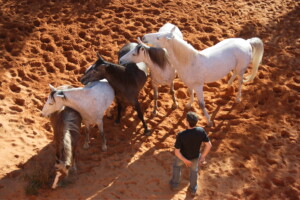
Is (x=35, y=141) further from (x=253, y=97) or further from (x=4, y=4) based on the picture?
(x=4, y=4)

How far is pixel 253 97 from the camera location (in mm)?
7059

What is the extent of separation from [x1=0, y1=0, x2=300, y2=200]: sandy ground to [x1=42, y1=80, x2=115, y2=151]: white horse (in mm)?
702

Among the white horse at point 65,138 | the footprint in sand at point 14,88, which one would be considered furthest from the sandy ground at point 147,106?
the white horse at point 65,138

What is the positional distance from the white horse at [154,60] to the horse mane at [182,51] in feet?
1.26

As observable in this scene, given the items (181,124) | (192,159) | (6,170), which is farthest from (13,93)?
(192,159)

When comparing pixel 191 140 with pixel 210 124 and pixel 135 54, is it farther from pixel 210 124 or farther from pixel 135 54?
pixel 135 54

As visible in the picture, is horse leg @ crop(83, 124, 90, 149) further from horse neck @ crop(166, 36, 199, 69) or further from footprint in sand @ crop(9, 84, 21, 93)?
footprint in sand @ crop(9, 84, 21, 93)

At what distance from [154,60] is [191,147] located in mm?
2190

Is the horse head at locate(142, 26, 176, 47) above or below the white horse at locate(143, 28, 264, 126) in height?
above

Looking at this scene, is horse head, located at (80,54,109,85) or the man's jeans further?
horse head, located at (80,54,109,85)

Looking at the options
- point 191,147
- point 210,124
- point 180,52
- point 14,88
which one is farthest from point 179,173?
point 14,88

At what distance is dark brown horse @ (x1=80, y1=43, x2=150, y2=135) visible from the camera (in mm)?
5559

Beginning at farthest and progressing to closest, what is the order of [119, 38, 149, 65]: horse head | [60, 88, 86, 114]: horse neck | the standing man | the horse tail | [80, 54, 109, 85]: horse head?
[119, 38, 149, 65]: horse head → [80, 54, 109, 85]: horse head → [60, 88, 86, 114]: horse neck → the horse tail → the standing man

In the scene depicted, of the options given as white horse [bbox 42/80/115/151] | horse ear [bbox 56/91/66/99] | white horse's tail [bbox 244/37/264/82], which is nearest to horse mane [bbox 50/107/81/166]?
white horse [bbox 42/80/115/151]
